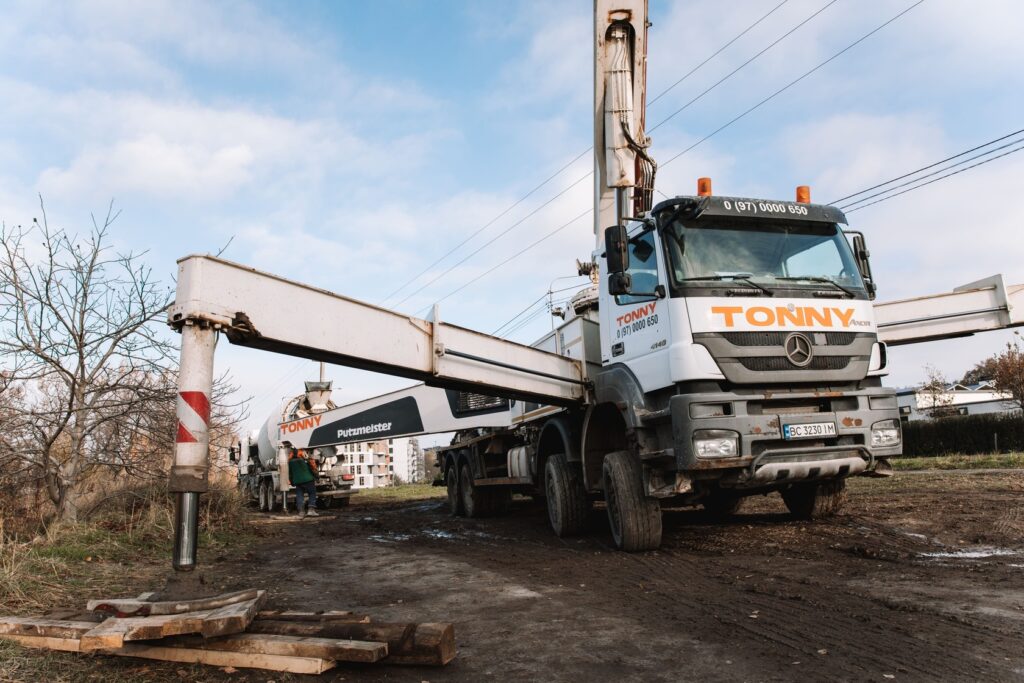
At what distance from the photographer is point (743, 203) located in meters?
6.64

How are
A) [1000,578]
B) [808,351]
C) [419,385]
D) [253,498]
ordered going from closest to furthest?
[1000,578] < [808,351] < [419,385] < [253,498]

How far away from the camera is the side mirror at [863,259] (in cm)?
680

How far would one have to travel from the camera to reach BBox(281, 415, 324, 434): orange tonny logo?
1606cm

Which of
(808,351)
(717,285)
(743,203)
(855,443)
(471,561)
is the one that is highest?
(743,203)

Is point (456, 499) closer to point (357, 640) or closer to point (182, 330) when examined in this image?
point (182, 330)

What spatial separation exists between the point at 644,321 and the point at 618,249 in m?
0.74

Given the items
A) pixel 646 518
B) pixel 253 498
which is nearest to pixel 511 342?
pixel 646 518

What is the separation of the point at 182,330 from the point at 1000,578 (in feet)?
20.3

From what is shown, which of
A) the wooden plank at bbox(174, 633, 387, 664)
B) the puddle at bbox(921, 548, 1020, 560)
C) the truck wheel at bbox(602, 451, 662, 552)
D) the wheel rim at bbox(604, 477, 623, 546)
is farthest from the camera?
the wheel rim at bbox(604, 477, 623, 546)

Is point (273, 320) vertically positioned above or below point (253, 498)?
above

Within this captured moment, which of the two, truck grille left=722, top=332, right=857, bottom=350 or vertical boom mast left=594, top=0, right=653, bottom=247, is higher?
vertical boom mast left=594, top=0, right=653, bottom=247

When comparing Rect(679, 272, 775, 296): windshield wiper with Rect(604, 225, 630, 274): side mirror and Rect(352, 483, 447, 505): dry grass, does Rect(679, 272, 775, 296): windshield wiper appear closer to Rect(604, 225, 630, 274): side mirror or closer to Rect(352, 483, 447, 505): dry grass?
Rect(604, 225, 630, 274): side mirror

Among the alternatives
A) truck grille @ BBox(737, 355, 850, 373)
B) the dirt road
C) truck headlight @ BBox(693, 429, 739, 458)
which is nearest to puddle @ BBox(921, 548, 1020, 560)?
the dirt road

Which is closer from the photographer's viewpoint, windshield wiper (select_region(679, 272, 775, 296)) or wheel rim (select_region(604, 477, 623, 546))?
windshield wiper (select_region(679, 272, 775, 296))
